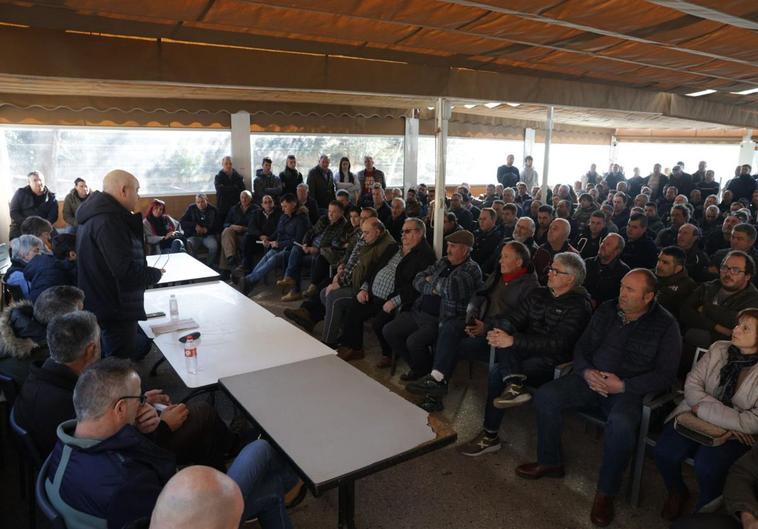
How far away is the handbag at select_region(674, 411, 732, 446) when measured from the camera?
2330mm

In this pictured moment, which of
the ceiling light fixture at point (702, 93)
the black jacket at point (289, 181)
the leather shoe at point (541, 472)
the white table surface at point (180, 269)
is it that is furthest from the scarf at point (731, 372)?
the black jacket at point (289, 181)

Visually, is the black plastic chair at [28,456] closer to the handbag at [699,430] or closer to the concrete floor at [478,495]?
the concrete floor at [478,495]

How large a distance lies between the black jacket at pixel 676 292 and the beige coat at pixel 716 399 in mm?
1336

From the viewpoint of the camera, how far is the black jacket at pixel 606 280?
13.9 ft

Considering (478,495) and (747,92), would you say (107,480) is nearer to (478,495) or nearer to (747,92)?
(478,495)

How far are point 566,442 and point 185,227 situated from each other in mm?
6355

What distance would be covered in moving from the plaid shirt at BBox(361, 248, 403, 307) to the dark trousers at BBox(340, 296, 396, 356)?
9 centimetres

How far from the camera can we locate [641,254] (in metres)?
5.03

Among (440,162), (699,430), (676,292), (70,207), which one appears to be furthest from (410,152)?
(699,430)

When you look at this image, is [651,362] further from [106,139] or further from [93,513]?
[106,139]

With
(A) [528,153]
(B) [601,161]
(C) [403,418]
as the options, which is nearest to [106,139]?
(C) [403,418]

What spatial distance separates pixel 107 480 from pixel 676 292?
381cm

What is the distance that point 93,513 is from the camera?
1.63m

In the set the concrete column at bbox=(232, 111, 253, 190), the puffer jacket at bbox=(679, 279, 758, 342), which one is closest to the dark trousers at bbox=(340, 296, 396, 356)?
the puffer jacket at bbox=(679, 279, 758, 342)
